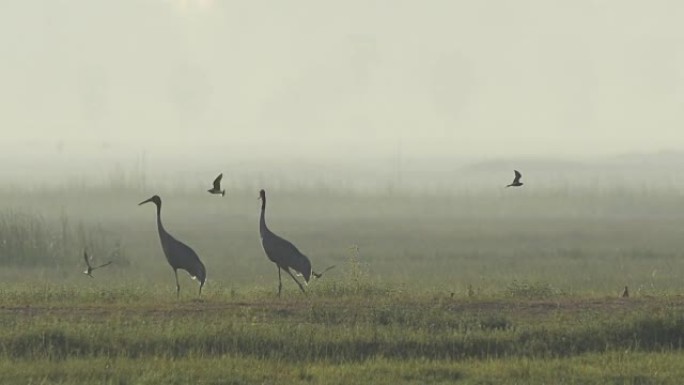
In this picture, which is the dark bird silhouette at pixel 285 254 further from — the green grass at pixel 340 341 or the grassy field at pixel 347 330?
the green grass at pixel 340 341

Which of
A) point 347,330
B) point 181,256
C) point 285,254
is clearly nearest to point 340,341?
point 347,330

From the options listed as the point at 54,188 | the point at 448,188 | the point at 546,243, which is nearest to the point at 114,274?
the point at 546,243

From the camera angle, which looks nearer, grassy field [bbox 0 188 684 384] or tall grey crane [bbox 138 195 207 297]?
grassy field [bbox 0 188 684 384]

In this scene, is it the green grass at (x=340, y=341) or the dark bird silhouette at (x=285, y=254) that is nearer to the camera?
the green grass at (x=340, y=341)

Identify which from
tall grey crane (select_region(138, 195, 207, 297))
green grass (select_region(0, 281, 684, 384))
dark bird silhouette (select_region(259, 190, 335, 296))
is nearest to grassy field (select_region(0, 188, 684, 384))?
green grass (select_region(0, 281, 684, 384))

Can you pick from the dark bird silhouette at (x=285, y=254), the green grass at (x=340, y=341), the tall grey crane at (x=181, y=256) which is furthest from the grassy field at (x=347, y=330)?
the tall grey crane at (x=181, y=256)

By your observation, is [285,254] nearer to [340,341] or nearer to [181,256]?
[181,256]

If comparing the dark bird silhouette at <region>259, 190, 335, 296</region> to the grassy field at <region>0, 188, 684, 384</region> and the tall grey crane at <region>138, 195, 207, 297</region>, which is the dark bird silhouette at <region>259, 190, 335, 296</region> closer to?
the grassy field at <region>0, 188, 684, 384</region>

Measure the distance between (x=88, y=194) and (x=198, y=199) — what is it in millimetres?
6832

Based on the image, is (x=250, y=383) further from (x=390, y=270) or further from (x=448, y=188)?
(x=448, y=188)

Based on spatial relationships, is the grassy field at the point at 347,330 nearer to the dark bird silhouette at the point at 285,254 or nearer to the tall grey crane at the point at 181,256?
the dark bird silhouette at the point at 285,254

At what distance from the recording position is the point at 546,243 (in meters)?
53.0

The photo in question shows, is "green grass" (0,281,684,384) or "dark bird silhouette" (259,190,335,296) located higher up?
"dark bird silhouette" (259,190,335,296)

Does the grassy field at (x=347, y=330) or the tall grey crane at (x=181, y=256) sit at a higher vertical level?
the tall grey crane at (x=181, y=256)
